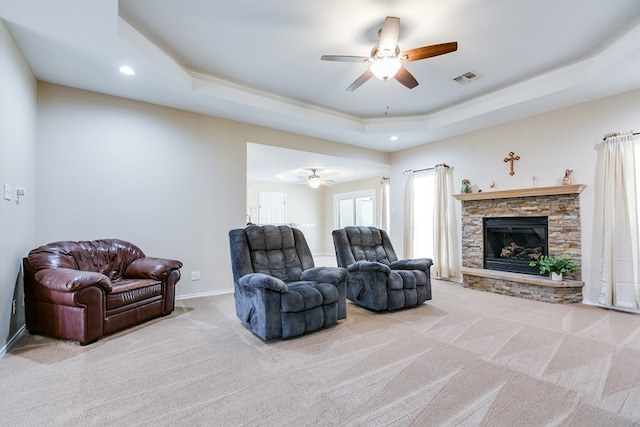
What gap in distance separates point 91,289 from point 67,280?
19 cm

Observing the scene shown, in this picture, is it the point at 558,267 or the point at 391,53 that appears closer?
the point at 391,53

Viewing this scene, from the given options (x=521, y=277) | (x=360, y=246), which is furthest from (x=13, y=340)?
(x=521, y=277)

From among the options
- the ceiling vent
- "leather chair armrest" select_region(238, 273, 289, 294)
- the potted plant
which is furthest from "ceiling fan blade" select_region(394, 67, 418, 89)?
the potted plant

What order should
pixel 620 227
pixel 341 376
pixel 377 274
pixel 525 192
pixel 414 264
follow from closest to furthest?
pixel 341 376 → pixel 377 274 → pixel 620 227 → pixel 414 264 → pixel 525 192

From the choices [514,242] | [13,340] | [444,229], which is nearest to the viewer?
[13,340]

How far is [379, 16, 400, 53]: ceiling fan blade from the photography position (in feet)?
8.41

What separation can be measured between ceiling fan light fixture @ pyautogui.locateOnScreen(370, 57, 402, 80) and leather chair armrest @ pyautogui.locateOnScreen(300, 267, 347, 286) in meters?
1.97

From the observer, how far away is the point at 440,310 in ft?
12.3

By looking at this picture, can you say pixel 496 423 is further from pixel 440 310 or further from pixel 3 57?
pixel 3 57

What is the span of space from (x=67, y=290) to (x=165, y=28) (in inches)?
98.9

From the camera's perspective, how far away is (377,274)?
360 centimetres

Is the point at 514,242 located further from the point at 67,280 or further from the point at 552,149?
the point at 67,280

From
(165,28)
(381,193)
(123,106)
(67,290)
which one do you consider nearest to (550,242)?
(381,193)

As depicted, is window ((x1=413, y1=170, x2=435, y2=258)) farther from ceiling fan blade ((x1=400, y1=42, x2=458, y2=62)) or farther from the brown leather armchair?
the brown leather armchair
